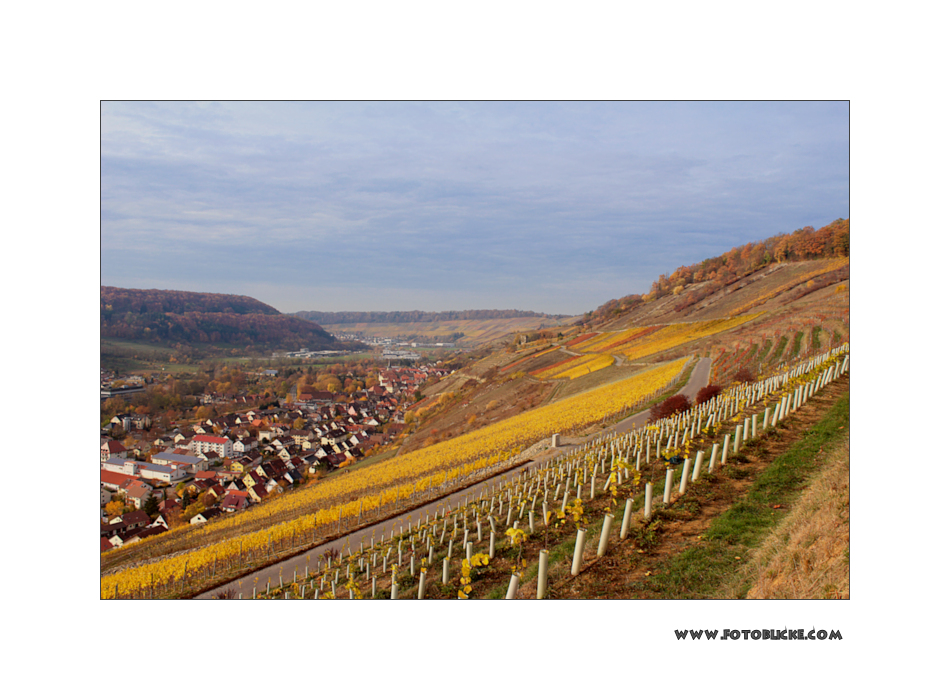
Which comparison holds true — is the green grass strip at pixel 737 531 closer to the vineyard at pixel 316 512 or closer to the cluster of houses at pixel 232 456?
the vineyard at pixel 316 512

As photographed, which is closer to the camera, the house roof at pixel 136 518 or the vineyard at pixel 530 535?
the vineyard at pixel 530 535

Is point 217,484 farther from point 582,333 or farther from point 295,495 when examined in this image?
point 582,333

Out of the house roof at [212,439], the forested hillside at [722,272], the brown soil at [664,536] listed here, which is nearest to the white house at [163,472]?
the house roof at [212,439]

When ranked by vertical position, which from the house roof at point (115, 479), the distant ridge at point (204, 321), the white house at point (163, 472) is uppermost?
the distant ridge at point (204, 321)

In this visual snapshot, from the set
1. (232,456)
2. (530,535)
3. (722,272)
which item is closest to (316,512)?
(232,456)

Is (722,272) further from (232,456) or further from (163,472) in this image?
(163,472)

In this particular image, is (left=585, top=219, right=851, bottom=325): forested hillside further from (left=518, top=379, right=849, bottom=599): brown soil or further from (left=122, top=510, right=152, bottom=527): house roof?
(left=122, top=510, right=152, bottom=527): house roof

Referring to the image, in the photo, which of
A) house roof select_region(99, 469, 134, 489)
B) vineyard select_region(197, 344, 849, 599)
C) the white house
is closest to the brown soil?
vineyard select_region(197, 344, 849, 599)
